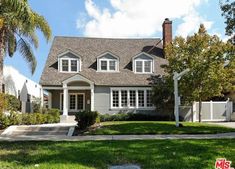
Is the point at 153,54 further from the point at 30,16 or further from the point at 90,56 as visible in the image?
the point at 30,16

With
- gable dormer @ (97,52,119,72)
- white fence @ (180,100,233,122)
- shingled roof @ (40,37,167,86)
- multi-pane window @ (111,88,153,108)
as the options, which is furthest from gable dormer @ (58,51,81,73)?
white fence @ (180,100,233,122)

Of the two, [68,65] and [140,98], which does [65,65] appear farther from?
[140,98]

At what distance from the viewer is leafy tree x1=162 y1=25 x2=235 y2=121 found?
28297 millimetres

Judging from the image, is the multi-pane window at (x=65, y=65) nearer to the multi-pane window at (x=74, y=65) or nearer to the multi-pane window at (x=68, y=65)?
the multi-pane window at (x=68, y=65)

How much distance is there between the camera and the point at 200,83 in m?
28.8

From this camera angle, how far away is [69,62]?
3425 cm

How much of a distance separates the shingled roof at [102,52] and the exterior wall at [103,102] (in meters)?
0.64

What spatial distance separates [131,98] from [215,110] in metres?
7.64

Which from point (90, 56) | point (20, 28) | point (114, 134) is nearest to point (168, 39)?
point (90, 56)

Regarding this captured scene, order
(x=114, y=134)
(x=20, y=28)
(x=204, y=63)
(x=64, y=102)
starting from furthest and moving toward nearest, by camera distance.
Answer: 1. (x=64, y=102)
2. (x=204, y=63)
3. (x=20, y=28)
4. (x=114, y=134)

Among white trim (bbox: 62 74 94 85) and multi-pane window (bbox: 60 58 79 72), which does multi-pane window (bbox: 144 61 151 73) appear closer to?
white trim (bbox: 62 74 94 85)

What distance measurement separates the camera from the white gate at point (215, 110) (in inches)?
1329

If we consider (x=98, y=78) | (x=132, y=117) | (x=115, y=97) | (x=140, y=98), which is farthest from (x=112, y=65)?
(x=132, y=117)

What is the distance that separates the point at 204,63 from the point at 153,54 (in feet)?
30.8
